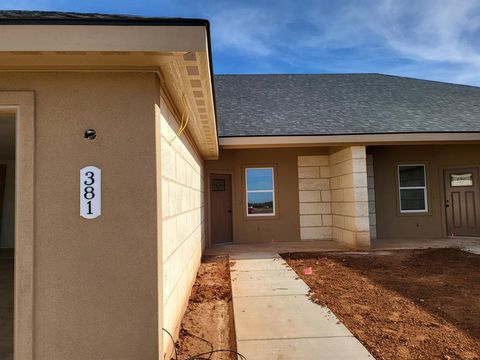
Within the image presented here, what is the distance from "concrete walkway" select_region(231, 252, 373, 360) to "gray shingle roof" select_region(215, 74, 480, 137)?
471 centimetres

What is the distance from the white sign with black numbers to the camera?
288 cm

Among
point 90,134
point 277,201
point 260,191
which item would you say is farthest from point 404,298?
point 260,191

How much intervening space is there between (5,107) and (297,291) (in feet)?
14.8

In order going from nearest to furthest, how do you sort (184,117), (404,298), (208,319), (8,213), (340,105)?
1. (184,117)
2. (208,319)
3. (404,298)
4. (8,213)
5. (340,105)

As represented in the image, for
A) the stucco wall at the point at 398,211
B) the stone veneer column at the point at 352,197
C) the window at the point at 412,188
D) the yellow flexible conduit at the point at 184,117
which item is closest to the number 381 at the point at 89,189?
the yellow flexible conduit at the point at 184,117

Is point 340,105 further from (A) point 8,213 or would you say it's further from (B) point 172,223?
(A) point 8,213

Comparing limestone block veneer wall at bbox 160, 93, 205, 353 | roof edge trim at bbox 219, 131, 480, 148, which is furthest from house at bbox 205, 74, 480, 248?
limestone block veneer wall at bbox 160, 93, 205, 353

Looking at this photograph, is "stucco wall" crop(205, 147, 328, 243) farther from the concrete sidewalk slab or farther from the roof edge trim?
the concrete sidewalk slab

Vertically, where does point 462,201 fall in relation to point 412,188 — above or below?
below

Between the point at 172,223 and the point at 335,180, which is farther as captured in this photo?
the point at 335,180

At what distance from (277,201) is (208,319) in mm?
6846

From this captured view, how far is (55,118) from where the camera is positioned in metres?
2.89

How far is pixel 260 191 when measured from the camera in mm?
11359

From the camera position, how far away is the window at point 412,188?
11602 mm
